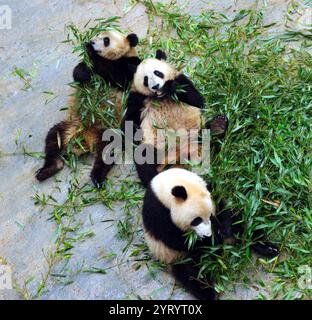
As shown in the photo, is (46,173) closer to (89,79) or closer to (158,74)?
(89,79)

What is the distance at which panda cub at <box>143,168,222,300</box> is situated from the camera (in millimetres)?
4676

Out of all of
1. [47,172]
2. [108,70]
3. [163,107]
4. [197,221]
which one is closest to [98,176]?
[47,172]

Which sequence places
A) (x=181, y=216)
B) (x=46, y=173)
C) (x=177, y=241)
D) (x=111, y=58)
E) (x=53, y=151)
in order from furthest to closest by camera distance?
(x=111, y=58), (x=53, y=151), (x=46, y=173), (x=177, y=241), (x=181, y=216)

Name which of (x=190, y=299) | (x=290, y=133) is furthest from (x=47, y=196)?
(x=290, y=133)

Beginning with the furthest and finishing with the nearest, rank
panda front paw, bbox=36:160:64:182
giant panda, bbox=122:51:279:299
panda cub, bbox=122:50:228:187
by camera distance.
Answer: panda front paw, bbox=36:160:64:182, panda cub, bbox=122:50:228:187, giant panda, bbox=122:51:279:299

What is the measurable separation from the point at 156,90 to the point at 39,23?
247 centimetres

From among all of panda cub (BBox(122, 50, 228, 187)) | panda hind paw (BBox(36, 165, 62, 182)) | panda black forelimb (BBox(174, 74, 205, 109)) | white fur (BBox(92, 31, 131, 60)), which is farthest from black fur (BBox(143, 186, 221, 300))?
white fur (BBox(92, 31, 131, 60))

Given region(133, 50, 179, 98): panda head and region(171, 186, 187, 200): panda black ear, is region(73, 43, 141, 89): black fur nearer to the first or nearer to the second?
region(133, 50, 179, 98): panda head

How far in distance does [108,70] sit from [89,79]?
0.70 feet

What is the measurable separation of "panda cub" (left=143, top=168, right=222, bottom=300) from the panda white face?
108 cm

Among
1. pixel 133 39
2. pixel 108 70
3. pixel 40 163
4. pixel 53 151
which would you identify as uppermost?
pixel 133 39

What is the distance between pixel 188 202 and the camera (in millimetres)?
4672

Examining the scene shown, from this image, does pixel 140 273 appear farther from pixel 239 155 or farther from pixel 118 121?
pixel 118 121

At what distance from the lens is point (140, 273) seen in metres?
5.01
